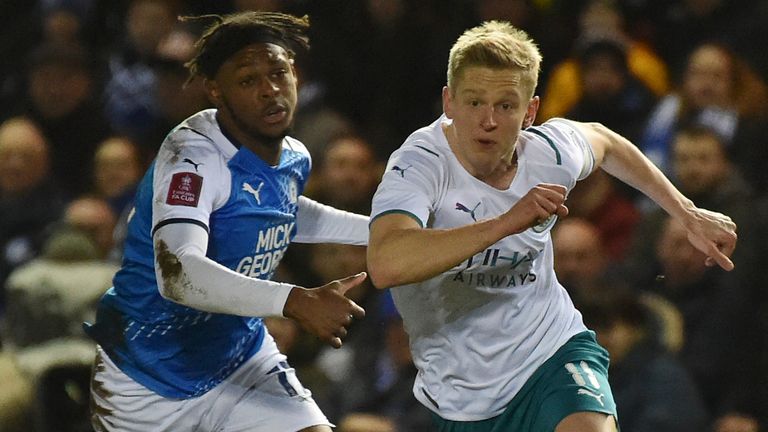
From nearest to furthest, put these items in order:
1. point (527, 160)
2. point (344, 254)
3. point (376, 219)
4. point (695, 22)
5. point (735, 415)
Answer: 1. point (376, 219)
2. point (527, 160)
3. point (735, 415)
4. point (344, 254)
5. point (695, 22)

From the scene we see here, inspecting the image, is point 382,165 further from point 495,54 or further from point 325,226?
point 495,54

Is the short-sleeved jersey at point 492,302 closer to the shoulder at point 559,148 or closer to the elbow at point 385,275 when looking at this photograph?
the shoulder at point 559,148

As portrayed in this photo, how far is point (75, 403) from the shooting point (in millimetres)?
6707

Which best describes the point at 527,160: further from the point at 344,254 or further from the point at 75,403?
the point at 344,254

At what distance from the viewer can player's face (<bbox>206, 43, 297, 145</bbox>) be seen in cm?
527

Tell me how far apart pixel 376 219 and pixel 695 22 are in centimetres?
506

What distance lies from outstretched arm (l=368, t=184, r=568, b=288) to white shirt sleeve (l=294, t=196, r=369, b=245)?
1.12 metres

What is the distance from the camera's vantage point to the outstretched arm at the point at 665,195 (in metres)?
5.16

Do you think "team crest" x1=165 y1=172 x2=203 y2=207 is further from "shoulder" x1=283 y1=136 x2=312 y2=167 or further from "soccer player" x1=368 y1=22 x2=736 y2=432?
"soccer player" x1=368 y1=22 x2=736 y2=432

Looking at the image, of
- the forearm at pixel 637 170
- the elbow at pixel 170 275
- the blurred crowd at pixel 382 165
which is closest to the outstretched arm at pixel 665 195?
the forearm at pixel 637 170

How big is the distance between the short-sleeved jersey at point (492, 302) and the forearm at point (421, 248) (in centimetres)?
42

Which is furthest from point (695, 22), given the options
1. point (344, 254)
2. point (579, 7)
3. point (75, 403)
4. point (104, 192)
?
point (75, 403)

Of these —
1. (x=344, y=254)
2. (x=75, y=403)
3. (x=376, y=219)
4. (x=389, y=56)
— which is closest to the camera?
(x=376, y=219)

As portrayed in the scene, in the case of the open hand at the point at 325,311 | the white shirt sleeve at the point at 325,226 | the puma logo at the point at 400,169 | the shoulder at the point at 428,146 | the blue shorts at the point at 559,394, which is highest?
the shoulder at the point at 428,146
